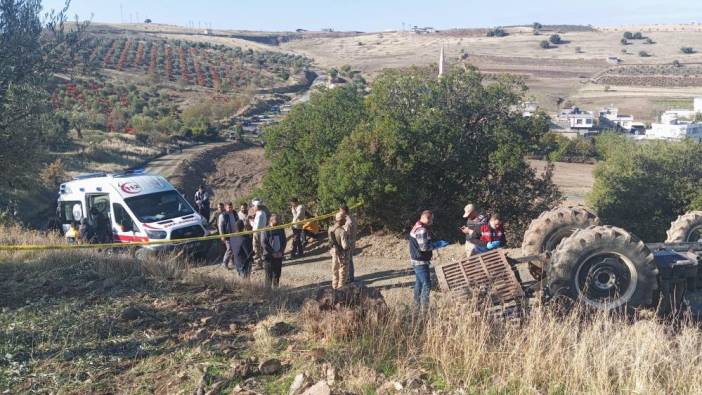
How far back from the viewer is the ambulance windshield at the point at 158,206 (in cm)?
1348

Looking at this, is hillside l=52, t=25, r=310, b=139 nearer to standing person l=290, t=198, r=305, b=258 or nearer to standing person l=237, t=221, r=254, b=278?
standing person l=237, t=221, r=254, b=278

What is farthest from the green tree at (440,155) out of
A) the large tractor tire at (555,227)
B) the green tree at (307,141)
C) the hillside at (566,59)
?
the hillside at (566,59)

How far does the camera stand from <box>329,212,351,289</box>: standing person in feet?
32.4

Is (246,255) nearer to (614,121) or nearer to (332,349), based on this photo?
(332,349)

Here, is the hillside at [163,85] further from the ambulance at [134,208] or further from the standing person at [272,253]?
the standing person at [272,253]

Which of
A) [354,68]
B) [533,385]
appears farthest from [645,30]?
[533,385]

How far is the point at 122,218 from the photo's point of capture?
13.5 metres

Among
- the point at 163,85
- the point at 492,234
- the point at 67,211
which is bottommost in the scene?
the point at 67,211

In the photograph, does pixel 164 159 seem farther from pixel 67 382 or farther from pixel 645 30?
pixel 645 30

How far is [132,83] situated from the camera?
65312mm

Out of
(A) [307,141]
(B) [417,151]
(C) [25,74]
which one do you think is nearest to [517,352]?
(C) [25,74]

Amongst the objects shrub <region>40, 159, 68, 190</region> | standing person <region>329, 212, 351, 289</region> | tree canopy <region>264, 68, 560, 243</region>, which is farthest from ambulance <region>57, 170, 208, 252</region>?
shrub <region>40, 159, 68, 190</region>

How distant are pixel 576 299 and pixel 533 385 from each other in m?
3.19

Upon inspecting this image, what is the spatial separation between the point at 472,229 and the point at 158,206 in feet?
24.9
